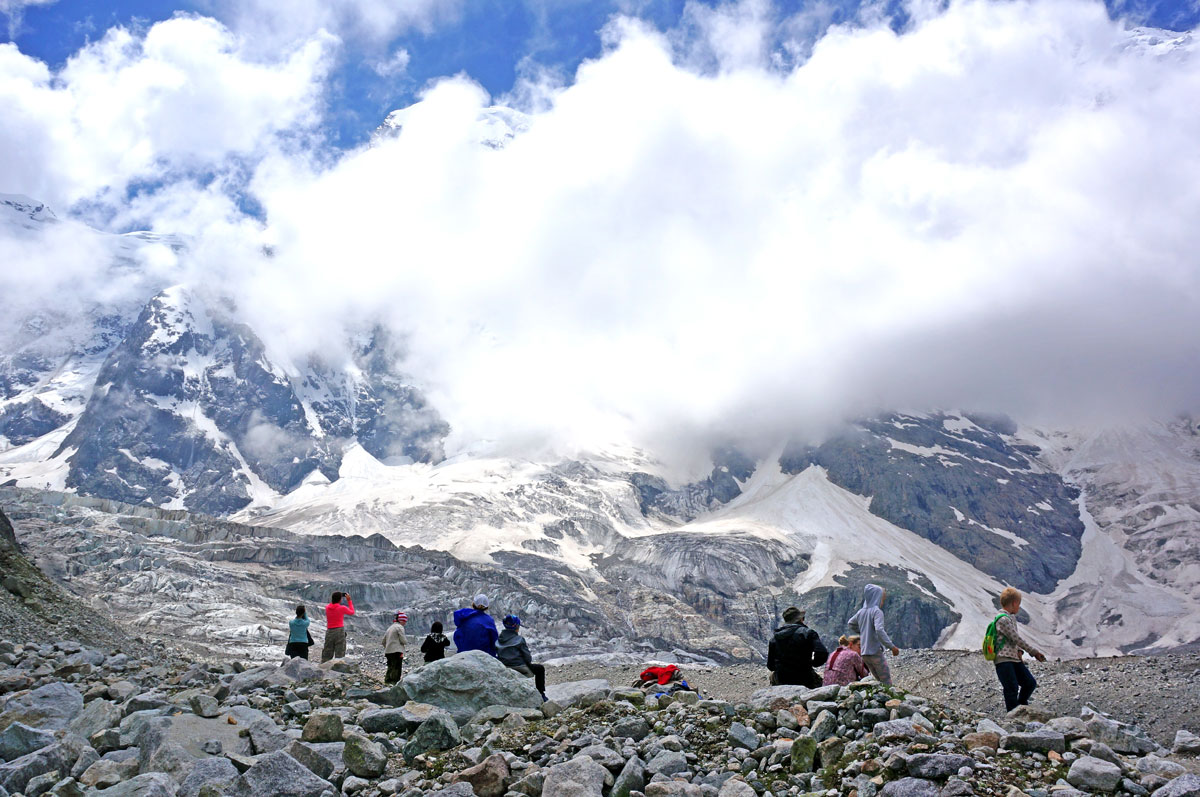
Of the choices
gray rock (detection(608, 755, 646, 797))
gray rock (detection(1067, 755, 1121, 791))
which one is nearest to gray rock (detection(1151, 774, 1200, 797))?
gray rock (detection(1067, 755, 1121, 791))

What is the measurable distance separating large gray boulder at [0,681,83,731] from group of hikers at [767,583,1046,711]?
11.4 metres

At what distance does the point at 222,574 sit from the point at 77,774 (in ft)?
382

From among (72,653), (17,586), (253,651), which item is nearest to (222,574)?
(253,651)

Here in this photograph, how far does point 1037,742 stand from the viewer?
8703 mm

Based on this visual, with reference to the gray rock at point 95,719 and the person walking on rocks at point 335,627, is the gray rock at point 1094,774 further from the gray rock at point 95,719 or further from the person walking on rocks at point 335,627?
the person walking on rocks at point 335,627

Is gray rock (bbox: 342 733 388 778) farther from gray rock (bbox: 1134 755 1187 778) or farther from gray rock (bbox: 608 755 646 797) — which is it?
gray rock (bbox: 1134 755 1187 778)

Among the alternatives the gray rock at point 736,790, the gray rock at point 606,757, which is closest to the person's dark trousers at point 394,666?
the gray rock at point 606,757

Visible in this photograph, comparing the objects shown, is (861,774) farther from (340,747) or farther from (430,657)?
(430,657)

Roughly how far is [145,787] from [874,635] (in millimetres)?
11226

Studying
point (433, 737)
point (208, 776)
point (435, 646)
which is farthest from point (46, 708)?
point (435, 646)

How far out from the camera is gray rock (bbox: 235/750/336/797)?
9500mm

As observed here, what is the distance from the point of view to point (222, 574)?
114 metres

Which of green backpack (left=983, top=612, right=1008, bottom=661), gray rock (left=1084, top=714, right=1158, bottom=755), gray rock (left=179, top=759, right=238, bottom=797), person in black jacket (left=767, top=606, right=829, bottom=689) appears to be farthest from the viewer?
person in black jacket (left=767, top=606, right=829, bottom=689)

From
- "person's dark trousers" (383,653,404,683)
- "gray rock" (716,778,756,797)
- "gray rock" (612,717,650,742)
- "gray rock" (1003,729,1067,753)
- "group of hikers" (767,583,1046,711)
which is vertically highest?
"group of hikers" (767,583,1046,711)
